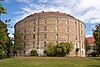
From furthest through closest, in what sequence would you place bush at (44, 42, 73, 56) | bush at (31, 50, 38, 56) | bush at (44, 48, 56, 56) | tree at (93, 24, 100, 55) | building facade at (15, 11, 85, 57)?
building facade at (15, 11, 85, 57), bush at (31, 50, 38, 56), bush at (44, 48, 56, 56), bush at (44, 42, 73, 56), tree at (93, 24, 100, 55)

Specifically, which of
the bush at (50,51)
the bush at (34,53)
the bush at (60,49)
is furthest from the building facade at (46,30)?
the bush at (60,49)

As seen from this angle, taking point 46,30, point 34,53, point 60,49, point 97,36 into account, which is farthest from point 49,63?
point 46,30

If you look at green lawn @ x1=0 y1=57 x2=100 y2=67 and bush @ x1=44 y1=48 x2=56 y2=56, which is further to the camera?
bush @ x1=44 y1=48 x2=56 y2=56

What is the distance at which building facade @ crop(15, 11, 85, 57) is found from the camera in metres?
85.6

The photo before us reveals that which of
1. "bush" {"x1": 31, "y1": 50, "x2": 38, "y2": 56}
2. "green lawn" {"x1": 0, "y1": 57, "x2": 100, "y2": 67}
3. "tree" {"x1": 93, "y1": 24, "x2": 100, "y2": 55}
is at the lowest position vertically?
"green lawn" {"x1": 0, "y1": 57, "x2": 100, "y2": 67}

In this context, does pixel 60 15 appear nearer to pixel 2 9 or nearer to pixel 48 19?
pixel 48 19

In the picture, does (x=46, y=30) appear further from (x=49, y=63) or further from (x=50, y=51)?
(x=49, y=63)

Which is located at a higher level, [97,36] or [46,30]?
[46,30]

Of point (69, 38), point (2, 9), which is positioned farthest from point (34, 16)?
point (2, 9)

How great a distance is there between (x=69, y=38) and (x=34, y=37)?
12.8 metres

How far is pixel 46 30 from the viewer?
85.6m

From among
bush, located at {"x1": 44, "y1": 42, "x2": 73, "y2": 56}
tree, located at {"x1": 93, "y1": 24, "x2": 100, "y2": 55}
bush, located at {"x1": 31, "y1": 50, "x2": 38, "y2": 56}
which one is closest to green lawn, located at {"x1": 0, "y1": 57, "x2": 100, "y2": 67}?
tree, located at {"x1": 93, "y1": 24, "x2": 100, "y2": 55}

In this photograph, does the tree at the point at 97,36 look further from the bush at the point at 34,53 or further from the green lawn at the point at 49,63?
the green lawn at the point at 49,63

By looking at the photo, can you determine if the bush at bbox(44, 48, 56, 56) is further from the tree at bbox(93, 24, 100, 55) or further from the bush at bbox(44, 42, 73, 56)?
the tree at bbox(93, 24, 100, 55)
